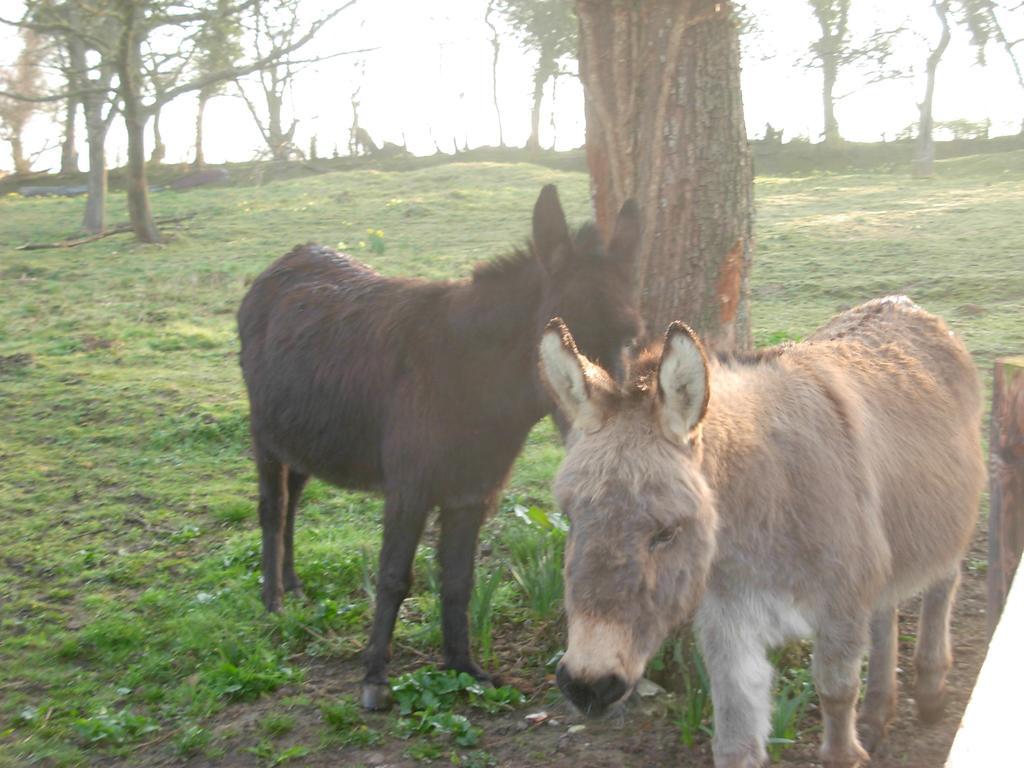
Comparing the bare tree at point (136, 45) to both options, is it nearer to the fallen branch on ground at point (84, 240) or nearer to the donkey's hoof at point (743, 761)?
the fallen branch on ground at point (84, 240)

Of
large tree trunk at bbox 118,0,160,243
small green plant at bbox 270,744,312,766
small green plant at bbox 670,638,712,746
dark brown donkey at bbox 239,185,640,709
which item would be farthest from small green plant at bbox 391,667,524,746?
large tree trunk at bbox 118,0,160,243

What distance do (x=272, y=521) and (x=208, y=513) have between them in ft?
4.26

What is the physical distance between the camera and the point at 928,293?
10.3 meters

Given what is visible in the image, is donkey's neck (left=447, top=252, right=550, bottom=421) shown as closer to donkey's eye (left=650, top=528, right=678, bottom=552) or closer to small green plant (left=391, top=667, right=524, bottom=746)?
small green plant (left=391, top=667, right=524, bottom=746)

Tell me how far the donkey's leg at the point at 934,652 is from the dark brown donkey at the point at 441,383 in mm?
1578

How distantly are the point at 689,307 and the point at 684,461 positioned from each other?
1643 millimetres

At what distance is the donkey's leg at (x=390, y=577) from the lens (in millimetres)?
4148

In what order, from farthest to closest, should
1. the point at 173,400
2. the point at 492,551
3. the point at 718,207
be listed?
the point at 173,400, the point at 492,551, the point at 718,207

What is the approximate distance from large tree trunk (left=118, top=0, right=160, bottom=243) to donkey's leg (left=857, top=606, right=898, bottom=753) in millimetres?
15253

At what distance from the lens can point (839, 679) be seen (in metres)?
3.00

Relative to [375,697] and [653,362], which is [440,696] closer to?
[375,697]

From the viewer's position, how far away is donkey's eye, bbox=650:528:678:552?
8.40ft

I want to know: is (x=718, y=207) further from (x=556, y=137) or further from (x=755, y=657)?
(x=556, y=137)

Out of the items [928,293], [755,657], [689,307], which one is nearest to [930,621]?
[755,657]
